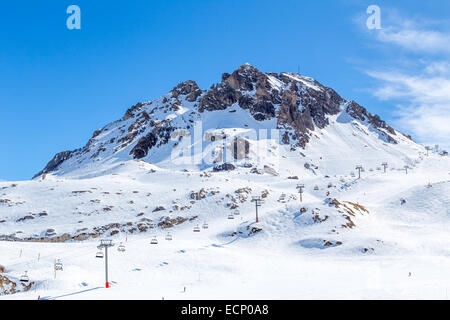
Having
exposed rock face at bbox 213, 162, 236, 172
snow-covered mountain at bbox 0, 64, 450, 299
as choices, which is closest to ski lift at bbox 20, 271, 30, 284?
snow-covered mountain at bbox 0, 64, 450, 299

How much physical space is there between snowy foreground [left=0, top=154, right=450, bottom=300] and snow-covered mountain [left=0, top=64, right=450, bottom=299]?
206mm

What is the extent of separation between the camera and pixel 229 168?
134m

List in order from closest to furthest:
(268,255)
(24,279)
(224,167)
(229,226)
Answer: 1. (24,279)
2. (268,255)
3. (229,226)
4. (224,167)

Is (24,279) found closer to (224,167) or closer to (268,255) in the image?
(268,255)

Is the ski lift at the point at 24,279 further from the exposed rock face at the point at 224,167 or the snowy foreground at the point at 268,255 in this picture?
the exposed rock face at the point at 224,167

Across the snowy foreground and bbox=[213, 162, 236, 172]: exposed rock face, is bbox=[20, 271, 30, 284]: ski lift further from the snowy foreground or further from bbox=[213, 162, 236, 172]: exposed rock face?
bbox=[213, 162, 236, 172]: exposed rock face

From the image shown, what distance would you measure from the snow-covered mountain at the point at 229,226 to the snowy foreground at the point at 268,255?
0.68 ft

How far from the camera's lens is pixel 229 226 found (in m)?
70.4

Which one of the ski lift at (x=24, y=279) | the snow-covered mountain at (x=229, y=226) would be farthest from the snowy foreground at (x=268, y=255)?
the ski lift at (x=24, y=279)

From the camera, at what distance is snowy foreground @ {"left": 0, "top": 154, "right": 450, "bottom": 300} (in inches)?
1243

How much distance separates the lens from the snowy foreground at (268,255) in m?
31.6

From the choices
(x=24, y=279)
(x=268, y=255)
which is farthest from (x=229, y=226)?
(x=24, y=279)

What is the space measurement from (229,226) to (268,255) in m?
16.8

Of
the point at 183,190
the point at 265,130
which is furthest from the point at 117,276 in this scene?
the point at 265,130
